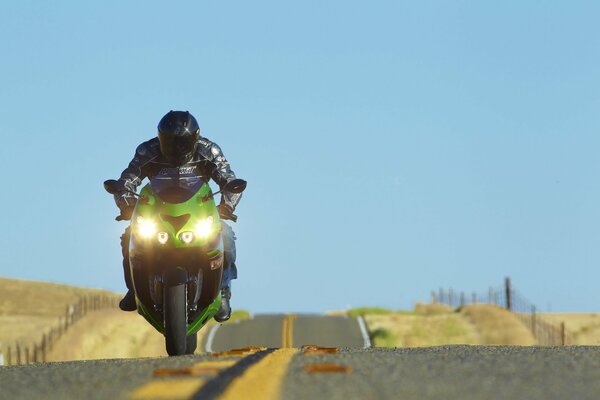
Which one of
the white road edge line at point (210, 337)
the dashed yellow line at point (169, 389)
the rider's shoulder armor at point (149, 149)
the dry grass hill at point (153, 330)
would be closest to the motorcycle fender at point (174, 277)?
the rider's shoulder armor at point (149, 149)

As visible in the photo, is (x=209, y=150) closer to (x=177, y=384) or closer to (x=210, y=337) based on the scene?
(x=177, y=384)

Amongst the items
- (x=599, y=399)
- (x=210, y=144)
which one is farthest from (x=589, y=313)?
(x=599, y=399)

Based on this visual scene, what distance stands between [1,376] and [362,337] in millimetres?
39395

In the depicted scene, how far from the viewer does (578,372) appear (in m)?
9.78

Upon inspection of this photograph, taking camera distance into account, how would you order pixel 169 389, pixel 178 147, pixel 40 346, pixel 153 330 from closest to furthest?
pixel 169 389 → pixel 178 147 → pixel 40 346 → pixel 153 330

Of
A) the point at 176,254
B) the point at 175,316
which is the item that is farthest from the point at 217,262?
the point at 175,316

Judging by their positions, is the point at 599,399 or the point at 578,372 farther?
the point at 578,372

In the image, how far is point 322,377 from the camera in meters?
9.02

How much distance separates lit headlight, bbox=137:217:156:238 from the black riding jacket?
1163 millimetres

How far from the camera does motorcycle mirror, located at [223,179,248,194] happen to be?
1420 cm

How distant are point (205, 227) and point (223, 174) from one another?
4.39 feet

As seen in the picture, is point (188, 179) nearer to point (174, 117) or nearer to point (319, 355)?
point (174, 117)

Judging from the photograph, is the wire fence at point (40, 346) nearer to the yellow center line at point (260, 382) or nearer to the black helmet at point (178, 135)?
the black helmet at point (178, 135)

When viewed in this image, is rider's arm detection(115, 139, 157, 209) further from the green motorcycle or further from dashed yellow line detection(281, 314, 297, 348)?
dashed yellow line detection(281, 314, 297, 348)
